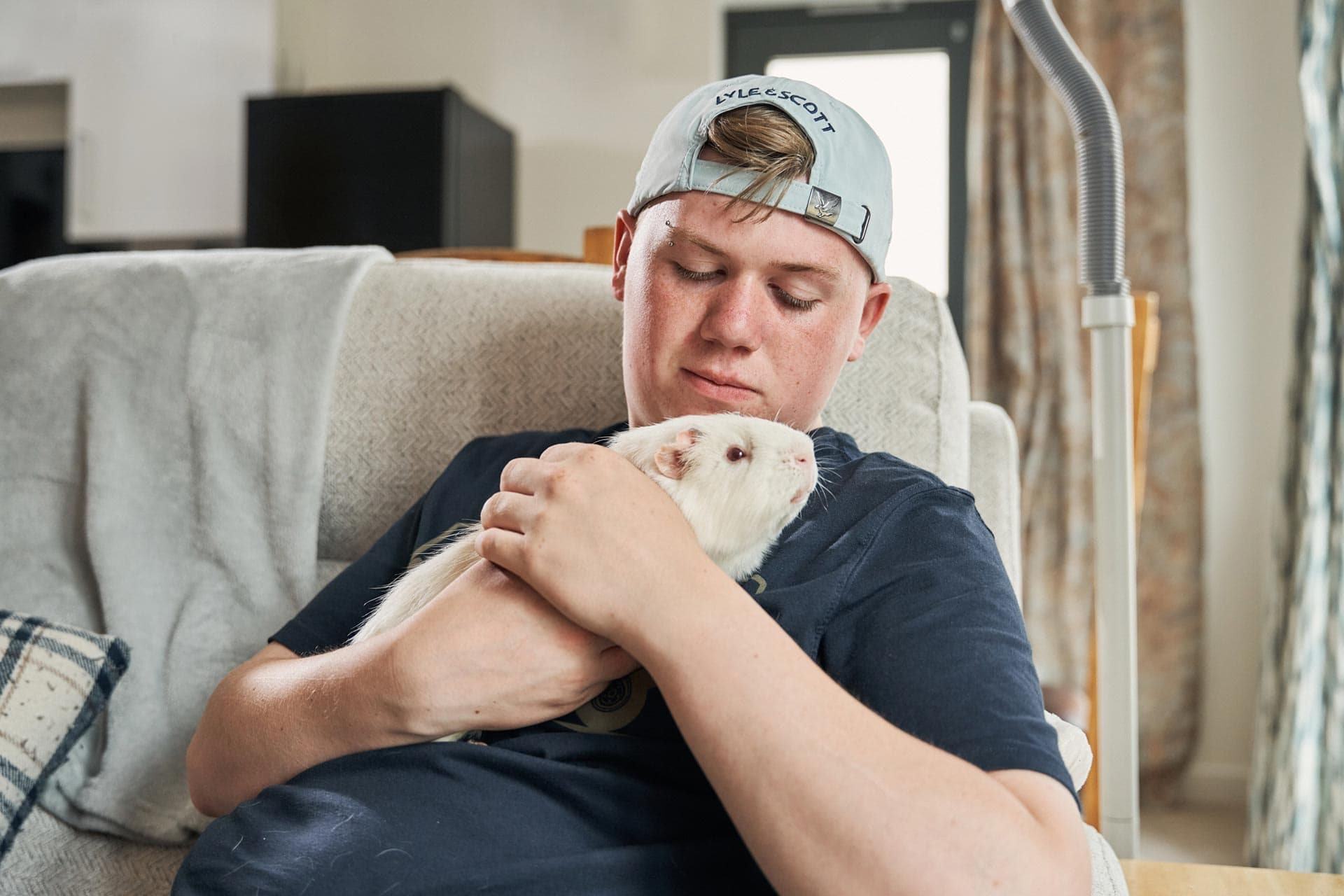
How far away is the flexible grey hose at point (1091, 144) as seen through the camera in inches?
46.2

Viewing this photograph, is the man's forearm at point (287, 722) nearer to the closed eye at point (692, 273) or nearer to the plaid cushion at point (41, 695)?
the plaid cushion at point (41, 695)

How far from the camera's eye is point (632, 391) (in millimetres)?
1038

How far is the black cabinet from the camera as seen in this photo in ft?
11.2

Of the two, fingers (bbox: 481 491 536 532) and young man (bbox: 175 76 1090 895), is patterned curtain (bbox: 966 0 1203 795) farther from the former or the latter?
fingers (bbox: 481 491 536 532)

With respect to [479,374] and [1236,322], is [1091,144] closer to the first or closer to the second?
[479,374]

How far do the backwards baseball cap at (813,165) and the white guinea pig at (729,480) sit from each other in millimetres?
219

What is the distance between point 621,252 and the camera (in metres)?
1.16

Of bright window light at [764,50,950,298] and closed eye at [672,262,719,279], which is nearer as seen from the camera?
closed eye at [672,262,719,279]

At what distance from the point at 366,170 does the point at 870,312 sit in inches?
111

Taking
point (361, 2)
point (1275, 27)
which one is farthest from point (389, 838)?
point (361, 2)

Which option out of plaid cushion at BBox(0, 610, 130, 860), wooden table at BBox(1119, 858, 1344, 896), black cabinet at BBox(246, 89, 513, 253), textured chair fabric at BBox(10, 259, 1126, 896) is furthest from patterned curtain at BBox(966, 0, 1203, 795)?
plaid cushion at BBox(0, 610, 130, 860)

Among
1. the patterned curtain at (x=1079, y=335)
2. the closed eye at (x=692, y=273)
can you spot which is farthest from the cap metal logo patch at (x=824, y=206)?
the patterned curtain at (x=1079, y=335)

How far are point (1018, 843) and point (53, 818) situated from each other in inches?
45.6

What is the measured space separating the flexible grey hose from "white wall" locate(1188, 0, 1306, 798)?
2.32m
